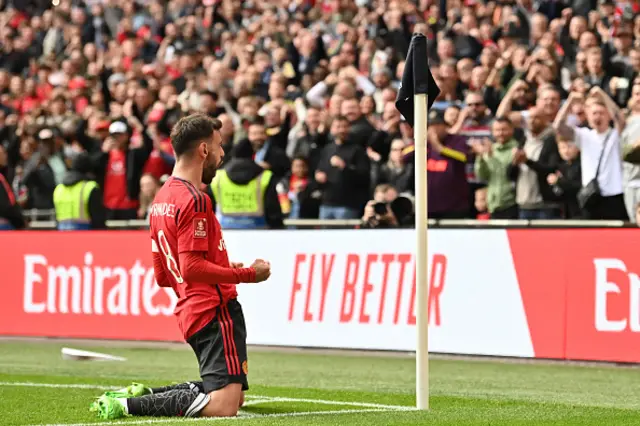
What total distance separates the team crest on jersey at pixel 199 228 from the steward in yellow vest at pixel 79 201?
10004 mm

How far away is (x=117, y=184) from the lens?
2062cm

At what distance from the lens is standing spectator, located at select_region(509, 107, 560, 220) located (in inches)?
642

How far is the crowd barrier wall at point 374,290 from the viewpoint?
552 inches

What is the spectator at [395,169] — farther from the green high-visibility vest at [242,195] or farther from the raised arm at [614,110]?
the raised arm at [614,110]

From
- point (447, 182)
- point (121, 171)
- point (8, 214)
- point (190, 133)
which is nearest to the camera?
point (190, 133)

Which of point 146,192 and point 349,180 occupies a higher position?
point 349,180

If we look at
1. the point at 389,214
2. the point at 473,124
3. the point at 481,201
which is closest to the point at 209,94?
the point at 473,124

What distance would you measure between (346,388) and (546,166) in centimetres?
535

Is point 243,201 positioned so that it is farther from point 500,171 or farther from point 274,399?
point 274,399

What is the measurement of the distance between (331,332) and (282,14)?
10988mm

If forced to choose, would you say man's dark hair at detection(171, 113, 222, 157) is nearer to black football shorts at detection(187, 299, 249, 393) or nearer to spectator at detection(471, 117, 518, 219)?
black football shorts at detection(187, 299, 249, 393)

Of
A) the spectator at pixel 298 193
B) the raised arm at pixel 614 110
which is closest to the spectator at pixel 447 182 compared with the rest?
the raised arm at pixel 614 110

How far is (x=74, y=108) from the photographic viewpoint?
976 inches

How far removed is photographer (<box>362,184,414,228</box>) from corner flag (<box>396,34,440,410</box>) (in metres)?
6.62
